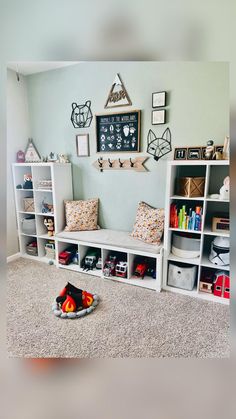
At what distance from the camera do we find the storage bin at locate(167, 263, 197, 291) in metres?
1.61

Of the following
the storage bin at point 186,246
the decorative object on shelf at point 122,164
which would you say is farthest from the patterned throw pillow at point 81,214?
the storage bin at point 186,246

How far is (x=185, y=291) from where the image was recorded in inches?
64.9

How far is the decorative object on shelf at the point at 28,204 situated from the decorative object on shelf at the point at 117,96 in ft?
3.82

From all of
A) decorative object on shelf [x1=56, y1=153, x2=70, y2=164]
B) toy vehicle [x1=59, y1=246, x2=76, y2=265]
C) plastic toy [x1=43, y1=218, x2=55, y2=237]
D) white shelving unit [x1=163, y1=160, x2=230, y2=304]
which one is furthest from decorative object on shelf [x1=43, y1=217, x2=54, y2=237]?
white shelving unit [x1=163, y1=160, x2=230, y2=304]

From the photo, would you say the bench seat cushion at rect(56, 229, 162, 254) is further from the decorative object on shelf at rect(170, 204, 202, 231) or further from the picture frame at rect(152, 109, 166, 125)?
the picture frame at rect(152, 109, 166, 125)

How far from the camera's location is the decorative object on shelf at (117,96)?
5.72 feet

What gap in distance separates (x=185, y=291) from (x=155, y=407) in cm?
132

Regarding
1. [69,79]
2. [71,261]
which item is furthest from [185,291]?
[69,79]

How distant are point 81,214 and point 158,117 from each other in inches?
44.2

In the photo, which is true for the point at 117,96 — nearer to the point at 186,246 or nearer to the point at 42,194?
the point at 42,194

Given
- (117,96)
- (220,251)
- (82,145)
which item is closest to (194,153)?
(220,251)

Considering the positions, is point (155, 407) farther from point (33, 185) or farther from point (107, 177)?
point (33, 185)

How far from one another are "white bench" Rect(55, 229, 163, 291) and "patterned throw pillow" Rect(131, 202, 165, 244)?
0.06m

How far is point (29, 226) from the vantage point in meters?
2.10
